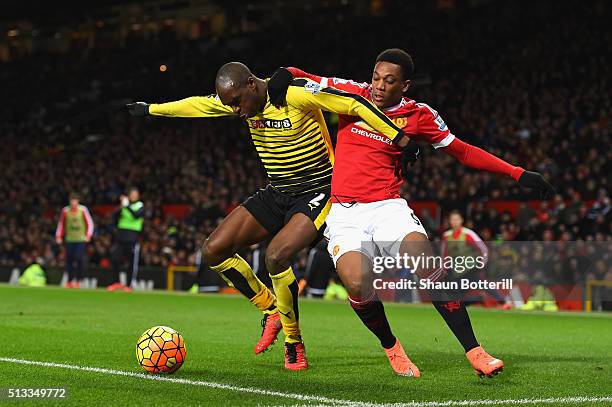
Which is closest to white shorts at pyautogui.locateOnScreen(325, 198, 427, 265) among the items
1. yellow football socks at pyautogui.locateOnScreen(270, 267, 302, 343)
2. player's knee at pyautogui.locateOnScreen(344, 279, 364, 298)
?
player's knee at pyautogui.locateOnScreen(344, 279, 364, 298)

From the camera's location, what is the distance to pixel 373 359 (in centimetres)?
772

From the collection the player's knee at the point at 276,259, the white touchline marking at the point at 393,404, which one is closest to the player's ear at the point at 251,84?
the player's knee at the point at 276,259

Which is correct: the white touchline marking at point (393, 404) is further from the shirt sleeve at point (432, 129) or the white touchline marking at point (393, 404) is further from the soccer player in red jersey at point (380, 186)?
the shirt sleeve at point (432, 129)

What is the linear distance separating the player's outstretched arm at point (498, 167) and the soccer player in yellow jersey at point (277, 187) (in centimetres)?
89

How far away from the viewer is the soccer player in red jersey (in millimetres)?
6500

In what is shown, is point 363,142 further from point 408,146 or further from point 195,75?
point 195,75

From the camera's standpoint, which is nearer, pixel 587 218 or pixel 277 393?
pixel 277 393

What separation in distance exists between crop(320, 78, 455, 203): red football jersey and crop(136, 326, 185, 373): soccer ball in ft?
4.90

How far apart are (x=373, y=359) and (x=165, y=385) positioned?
2253mm

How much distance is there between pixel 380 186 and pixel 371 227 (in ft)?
0.95

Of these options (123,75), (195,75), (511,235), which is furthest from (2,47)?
(511,235)

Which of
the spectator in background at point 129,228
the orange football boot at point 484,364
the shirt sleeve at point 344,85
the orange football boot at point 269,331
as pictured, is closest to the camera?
the orange football boot at point 484,364

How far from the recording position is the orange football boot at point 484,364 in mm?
5988

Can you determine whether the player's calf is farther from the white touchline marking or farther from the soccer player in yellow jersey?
the white touchline marking
